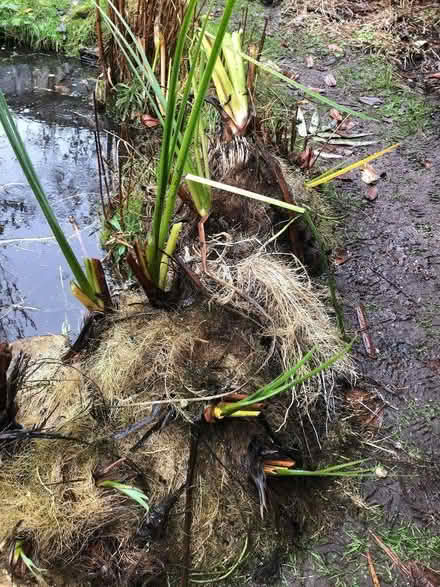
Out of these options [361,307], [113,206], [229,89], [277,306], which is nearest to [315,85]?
[229,89]

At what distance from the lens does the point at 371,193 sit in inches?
114

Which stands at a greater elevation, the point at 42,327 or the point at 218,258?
the point at 218,258

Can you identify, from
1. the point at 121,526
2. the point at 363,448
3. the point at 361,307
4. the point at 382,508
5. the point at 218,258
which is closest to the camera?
the point at 121,526

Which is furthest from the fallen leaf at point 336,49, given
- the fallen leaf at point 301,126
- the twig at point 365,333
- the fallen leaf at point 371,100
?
the twig at point 365,333

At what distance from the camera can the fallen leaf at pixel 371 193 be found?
113 inches

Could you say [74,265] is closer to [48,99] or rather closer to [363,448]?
[363,448]

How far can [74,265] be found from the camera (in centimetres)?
180

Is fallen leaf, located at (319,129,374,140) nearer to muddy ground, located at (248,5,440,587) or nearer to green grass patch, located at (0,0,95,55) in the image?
muddy ground, located at (248,5,440,587)

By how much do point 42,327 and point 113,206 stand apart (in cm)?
85

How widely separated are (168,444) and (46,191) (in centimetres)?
187

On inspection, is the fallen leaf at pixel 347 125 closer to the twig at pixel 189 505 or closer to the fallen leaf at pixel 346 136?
the fallen leaf at pixel 346 136

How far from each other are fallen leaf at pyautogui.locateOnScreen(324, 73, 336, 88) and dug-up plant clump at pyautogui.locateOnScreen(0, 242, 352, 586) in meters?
2.23

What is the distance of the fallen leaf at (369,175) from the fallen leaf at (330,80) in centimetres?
101

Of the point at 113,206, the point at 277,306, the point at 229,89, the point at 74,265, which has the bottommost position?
the point at 113,206
